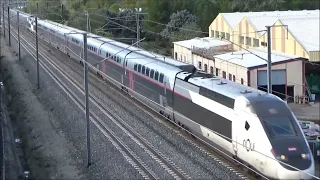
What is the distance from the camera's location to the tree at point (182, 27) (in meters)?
57.7

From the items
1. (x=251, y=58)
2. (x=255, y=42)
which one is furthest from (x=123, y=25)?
(x=251, y=58)

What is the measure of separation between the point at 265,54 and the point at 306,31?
421cm

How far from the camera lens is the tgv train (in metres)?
14.2

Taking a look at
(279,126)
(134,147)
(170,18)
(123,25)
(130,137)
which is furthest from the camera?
(123,25)

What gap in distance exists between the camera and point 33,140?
25.0 m

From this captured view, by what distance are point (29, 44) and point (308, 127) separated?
135 feet

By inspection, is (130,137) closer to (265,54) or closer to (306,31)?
(265,54)

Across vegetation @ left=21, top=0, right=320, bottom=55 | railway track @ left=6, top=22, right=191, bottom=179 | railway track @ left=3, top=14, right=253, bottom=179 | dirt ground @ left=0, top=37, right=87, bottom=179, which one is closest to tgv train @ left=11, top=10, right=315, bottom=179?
railway track @ left=3, top=14, right=253, bottom=179

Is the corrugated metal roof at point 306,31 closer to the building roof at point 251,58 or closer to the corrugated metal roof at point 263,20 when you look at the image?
the corrugated metal roof at point 263,20

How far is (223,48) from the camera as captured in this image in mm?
44000

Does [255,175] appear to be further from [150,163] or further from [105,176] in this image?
[105,176]

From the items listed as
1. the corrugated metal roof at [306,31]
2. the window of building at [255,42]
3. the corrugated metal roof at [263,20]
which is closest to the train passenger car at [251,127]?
the corrugated metal roof at [306,31]

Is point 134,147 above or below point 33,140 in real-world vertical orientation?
above

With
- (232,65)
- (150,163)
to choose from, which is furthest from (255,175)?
(232,65)
